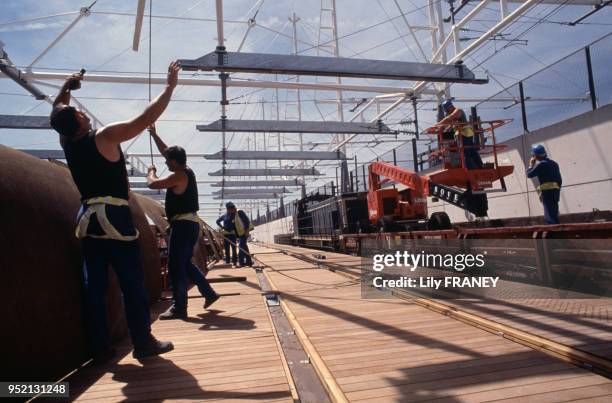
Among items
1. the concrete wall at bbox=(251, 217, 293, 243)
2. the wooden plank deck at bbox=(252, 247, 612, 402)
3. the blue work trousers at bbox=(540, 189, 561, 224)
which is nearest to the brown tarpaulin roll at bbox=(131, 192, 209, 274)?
the wooden plank deck at bbox=(252, 247, 612, 402)

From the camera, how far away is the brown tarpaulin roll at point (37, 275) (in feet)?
6.75

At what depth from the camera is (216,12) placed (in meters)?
9.94

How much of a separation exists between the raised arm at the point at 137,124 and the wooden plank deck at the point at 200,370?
1.49 meters

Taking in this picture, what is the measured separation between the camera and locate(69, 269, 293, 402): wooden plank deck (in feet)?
7.09

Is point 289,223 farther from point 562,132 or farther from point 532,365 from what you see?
point 532,365

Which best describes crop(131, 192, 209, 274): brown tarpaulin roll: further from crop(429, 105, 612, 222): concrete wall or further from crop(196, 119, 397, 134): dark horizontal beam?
crop(429, 105, 612, 222): concrete wall

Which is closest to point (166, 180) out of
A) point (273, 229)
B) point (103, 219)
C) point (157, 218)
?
point (103, 219)

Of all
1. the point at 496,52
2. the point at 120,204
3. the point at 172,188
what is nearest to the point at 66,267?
the point at 120,204

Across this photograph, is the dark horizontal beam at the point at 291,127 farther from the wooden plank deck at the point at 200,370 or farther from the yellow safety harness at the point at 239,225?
the wooden plank deck at the point at 200,370

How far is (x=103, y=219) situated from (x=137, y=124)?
2.19 ft

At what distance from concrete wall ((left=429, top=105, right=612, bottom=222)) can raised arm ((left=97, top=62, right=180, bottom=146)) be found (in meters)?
9.31

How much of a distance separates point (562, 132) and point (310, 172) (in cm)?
1905

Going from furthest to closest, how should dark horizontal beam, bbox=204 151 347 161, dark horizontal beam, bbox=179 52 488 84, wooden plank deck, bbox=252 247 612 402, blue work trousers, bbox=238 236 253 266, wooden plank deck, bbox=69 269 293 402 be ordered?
dark horizontal beam, bbox=204 151 347 161 → blue work trousers, bbox=238 236 253 266 → dark horizontal beam, bbox=179 52 488 84 → wooden plank deck, bbox=69 269 293 402 → wooden plank deck, bbox=252 247 612 402

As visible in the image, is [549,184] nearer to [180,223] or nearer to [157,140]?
[180,223]
